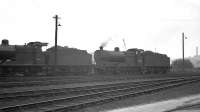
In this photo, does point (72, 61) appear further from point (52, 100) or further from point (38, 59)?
point (52, 100)

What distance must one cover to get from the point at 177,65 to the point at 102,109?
74.4 meters

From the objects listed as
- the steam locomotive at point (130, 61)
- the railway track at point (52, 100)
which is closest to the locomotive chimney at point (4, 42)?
the steam locomotive at point (130, 61)

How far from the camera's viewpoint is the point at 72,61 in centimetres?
3431

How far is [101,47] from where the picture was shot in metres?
39.0

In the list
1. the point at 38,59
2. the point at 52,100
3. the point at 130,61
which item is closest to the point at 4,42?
the point at 38,59

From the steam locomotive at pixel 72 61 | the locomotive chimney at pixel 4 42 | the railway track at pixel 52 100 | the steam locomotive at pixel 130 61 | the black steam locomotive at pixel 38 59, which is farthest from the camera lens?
the steam locomotive at pixel 130 61

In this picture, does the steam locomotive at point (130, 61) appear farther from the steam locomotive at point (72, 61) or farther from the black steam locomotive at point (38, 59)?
the black steam locomotive at point (38, 59)

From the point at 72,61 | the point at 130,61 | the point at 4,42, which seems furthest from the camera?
the point at 130,61

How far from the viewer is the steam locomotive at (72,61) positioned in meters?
29.2

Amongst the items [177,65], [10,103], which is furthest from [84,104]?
[177,65]

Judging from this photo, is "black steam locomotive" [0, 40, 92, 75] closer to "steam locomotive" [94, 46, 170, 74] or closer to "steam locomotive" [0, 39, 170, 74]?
"steam locomotive" [0, 39, 170, 74]

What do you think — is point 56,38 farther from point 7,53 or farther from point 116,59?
point 7,53

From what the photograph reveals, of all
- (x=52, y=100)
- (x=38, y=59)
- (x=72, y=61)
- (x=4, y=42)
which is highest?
(x=4, y=42)

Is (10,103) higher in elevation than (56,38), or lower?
lower
